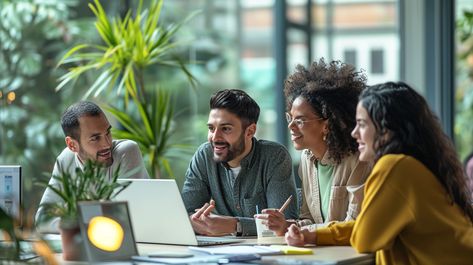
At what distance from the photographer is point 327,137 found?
3926 mm

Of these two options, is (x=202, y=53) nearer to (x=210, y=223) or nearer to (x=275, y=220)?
(x=210, y=223)

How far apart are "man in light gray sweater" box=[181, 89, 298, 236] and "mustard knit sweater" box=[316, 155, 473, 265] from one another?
2.96 ft

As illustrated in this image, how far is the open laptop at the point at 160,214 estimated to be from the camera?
11.7 ft

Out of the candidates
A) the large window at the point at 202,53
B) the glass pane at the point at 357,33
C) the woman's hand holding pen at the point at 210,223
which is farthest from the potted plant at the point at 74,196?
the glass pane at the point at 357,33

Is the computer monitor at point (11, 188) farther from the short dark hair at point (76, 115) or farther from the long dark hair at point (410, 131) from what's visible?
the long dark hair at point (410, 131)

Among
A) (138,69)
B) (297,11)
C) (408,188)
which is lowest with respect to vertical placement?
(408,188)

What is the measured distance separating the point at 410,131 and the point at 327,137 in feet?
2.35

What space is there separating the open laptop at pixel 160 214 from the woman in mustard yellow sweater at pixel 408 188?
651mm

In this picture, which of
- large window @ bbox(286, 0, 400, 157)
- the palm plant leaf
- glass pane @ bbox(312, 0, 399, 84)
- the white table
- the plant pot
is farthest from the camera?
glass pane @ bbox(312, 0, 399, 84)

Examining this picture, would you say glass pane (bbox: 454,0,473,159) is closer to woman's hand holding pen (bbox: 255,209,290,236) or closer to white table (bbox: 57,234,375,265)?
woman's hand holding pen (bbox: 255,209,290,236)

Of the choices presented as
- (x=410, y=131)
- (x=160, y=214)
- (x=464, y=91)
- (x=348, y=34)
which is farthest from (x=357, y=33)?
(x=410, y=131)

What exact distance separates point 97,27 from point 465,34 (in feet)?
11.9

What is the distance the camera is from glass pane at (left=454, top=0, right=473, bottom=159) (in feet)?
26.7


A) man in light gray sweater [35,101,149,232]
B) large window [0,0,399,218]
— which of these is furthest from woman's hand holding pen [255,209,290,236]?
large window [0,0,399,218]
